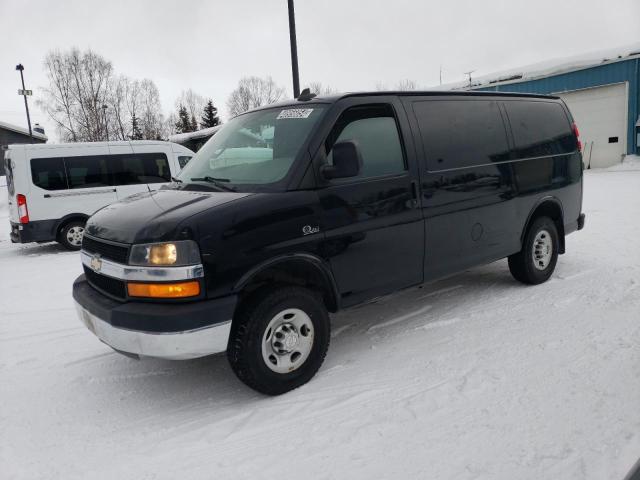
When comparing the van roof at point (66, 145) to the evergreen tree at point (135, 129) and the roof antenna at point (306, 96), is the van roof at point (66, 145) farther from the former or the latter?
the evergreen tree at point (135, 129)

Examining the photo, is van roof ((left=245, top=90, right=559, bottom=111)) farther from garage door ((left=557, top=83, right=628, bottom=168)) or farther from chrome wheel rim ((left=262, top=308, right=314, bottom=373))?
garage door ((left=557, top=83, right=628, bottom=168))

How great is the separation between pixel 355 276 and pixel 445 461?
1.46 metres

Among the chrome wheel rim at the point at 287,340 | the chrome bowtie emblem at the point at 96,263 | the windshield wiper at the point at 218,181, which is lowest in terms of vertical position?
the chrome wheel rim at the point at 287,340

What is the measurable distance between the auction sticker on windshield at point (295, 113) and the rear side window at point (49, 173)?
7960mm

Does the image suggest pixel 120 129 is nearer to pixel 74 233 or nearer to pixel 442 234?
pixel 74 233

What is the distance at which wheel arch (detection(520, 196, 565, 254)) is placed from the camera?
203 inches

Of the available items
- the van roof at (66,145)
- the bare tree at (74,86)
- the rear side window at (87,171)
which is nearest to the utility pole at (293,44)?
the van roof at (66,145)

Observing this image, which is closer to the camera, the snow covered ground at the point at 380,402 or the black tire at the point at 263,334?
the snow covered ground at the point at 380,402

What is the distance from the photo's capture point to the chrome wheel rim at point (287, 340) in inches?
127

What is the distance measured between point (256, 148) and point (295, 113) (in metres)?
0.41

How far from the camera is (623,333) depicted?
3916mm

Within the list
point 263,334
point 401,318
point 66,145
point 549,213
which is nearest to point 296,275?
point 263,334

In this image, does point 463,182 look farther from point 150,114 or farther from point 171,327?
point 150,114

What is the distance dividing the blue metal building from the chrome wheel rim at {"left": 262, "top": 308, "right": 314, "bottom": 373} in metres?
22.1
